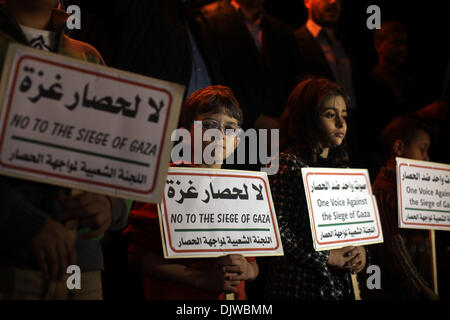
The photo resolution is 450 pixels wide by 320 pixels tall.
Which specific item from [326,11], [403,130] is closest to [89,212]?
[403,130]

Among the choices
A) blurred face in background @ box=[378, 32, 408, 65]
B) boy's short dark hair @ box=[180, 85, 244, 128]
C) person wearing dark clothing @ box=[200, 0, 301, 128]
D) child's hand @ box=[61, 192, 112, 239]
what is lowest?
child's hand @ box=[61, 192, 112, 239]

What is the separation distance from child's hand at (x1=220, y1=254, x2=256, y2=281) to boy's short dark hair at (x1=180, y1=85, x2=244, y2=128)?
0.66 m

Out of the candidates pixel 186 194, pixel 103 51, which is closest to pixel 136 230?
pixel 186 194

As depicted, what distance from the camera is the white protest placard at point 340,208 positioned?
2463mm

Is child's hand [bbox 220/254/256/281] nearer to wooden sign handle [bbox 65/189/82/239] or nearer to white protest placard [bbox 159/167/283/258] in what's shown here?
white protest placard [bbox 159/167/283/258]

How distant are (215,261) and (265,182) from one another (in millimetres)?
458

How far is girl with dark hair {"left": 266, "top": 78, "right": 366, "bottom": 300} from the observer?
2521 mm

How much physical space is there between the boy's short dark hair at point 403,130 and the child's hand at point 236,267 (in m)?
1.72

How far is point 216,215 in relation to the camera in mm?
2170

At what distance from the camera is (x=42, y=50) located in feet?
5.28

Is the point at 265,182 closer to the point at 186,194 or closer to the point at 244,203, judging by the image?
the point at 244,203

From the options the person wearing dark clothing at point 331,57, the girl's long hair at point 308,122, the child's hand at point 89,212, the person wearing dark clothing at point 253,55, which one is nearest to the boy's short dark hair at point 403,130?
the person wearing dark clothing at point 331,57

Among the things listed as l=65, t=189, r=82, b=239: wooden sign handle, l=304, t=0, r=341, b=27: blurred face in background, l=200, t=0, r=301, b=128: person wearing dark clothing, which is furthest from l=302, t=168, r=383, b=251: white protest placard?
l=304, t=0, r=341, b=27: blurred face in background

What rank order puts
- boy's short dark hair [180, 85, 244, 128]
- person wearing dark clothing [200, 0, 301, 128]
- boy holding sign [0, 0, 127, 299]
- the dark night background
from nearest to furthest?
boy holding sign [0, 0, 127, 299] < boy's short dark hair [180, 85, 244, 128] < person wearing dark clothing [200, 0, 301, 128] < the dark night background
